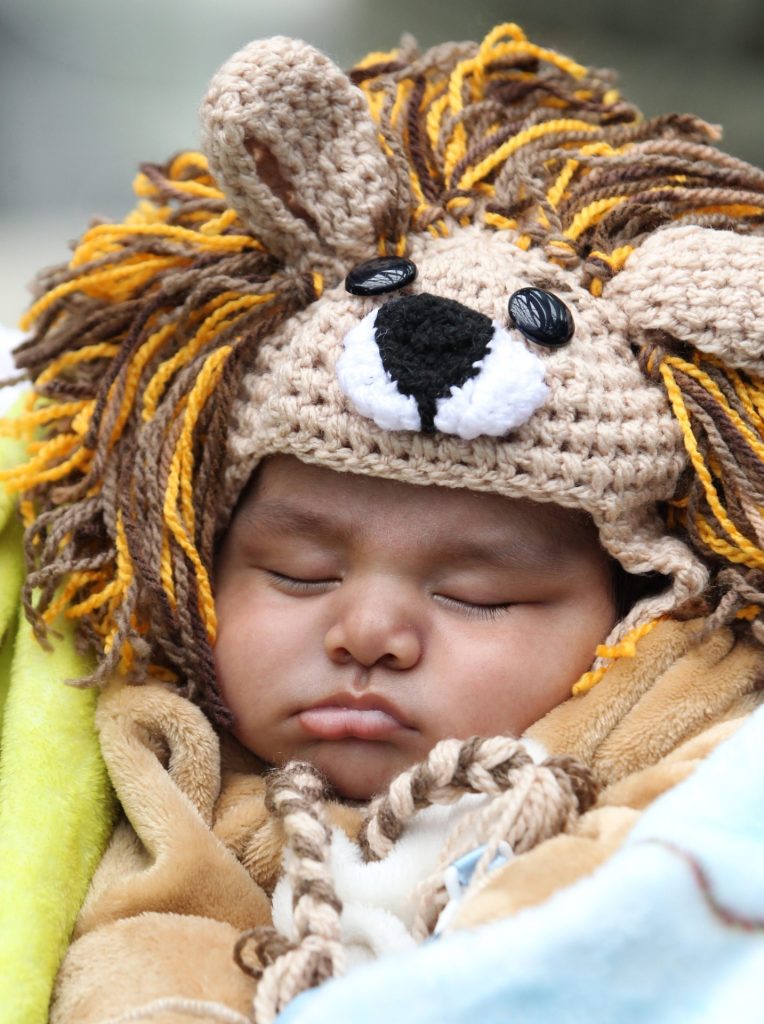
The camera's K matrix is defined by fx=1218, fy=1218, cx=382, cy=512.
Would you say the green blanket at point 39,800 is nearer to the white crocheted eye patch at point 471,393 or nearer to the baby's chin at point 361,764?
the baby's chin at point 361,764

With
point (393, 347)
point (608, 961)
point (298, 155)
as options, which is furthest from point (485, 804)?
point (298, 155)

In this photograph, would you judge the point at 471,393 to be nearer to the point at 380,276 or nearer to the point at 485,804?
the point at 380,276

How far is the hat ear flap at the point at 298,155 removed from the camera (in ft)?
3.30

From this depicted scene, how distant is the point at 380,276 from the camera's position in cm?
105

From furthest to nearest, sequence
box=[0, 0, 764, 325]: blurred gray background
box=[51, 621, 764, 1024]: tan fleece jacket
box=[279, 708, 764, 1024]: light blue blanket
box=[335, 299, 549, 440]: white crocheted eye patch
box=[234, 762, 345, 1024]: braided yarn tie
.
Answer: box=[0, 0, 764, 325]: blurred gray background, box=[335, 299, 549, 440]: white crocheted eye patch, box=[51, 621, 764, 1024]: tan fleece jacket, box=[234, 762, 345, 1024]: braided yarn tie, box=[279, 708, 764, 1024]: light blue blanket

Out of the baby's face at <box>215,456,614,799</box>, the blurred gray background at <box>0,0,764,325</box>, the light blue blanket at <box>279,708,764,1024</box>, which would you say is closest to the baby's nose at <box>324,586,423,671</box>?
the baby's face at <box>215,456,614,799</box>

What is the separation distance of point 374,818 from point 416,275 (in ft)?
1.50

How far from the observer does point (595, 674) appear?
1.02 m

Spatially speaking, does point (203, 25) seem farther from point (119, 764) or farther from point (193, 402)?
point (119, 764)

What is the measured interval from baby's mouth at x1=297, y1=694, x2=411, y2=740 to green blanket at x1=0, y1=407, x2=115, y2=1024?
0.64ft

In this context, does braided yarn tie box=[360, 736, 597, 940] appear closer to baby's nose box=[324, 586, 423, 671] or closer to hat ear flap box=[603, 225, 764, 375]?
baby's nose box=[324, 586, 423, 671]

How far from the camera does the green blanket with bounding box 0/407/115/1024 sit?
0.89 metres

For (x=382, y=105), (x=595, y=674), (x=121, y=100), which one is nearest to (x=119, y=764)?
(x=595, y=674)

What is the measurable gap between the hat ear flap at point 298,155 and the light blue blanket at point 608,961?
2.06ft
